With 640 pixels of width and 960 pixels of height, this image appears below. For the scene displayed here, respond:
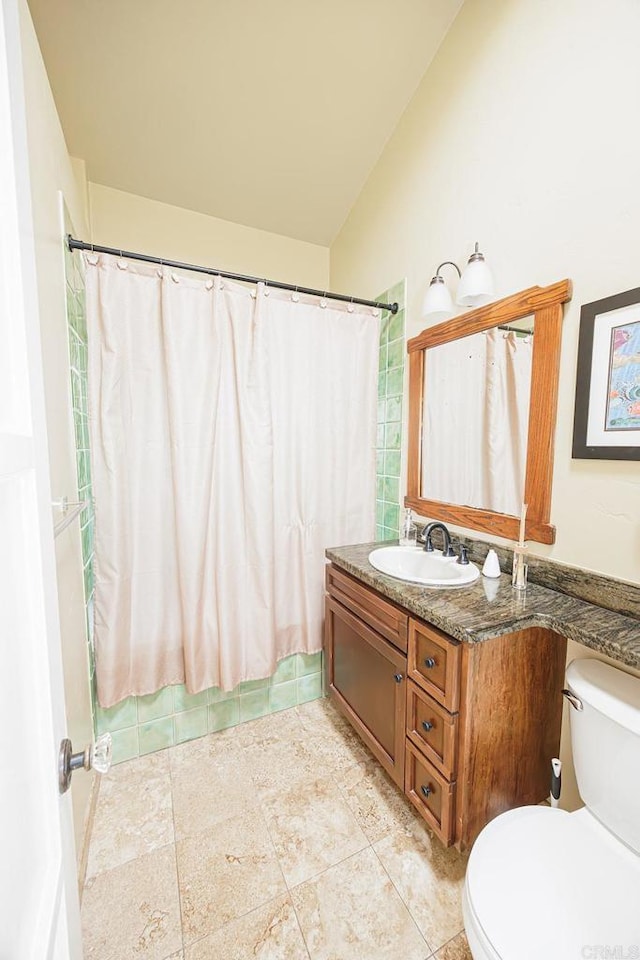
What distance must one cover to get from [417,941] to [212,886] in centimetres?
61

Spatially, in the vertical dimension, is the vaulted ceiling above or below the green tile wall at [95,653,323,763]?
above

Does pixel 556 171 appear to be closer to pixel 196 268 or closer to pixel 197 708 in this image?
pixel 196 268

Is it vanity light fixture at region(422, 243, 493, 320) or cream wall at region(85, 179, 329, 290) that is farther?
cream wall at region(85, 179, 329, 290)

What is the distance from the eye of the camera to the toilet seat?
69cm

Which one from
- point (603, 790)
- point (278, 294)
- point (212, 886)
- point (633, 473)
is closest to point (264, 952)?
point (212, 886)

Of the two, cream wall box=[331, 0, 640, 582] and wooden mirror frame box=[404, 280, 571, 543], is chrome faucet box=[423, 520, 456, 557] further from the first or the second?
cream wall box=[331, 0, 640, 582]

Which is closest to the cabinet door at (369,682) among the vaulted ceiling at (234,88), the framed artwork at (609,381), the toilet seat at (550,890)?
the toilet seat at (550,890)

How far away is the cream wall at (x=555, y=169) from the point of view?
983 mm

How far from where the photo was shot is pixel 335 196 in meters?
2.05

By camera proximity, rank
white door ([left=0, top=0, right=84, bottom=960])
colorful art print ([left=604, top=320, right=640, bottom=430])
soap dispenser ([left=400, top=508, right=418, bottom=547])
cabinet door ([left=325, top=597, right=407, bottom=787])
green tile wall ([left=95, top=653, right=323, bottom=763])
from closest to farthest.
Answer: white door ([left=0, top=0, right=84, bottom=960])
colorful art print ([left=604, top=320, right=640, bottom=430])
cabinet door ([left=325, top=597, right=407, bottom=787])
green tile wall ([left=95, top=653, right=323, bottom=763])
soap dispenser ([left=400, top=508, right=418, bottom=547])

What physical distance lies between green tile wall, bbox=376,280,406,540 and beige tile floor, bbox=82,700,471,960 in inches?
43.2

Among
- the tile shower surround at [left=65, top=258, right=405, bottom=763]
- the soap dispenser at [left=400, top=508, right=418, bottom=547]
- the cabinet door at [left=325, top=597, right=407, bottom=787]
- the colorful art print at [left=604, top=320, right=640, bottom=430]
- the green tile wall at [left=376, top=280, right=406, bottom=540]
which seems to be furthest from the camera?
the green tile wall at [left=376, top=280, right=406, bottom=540]

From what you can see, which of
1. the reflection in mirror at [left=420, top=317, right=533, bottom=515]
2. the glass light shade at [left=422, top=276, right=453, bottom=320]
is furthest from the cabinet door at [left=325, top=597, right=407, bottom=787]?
the glass light shade at [left=422, top=276, right=453, bottom=320]

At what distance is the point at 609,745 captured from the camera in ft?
2.85
